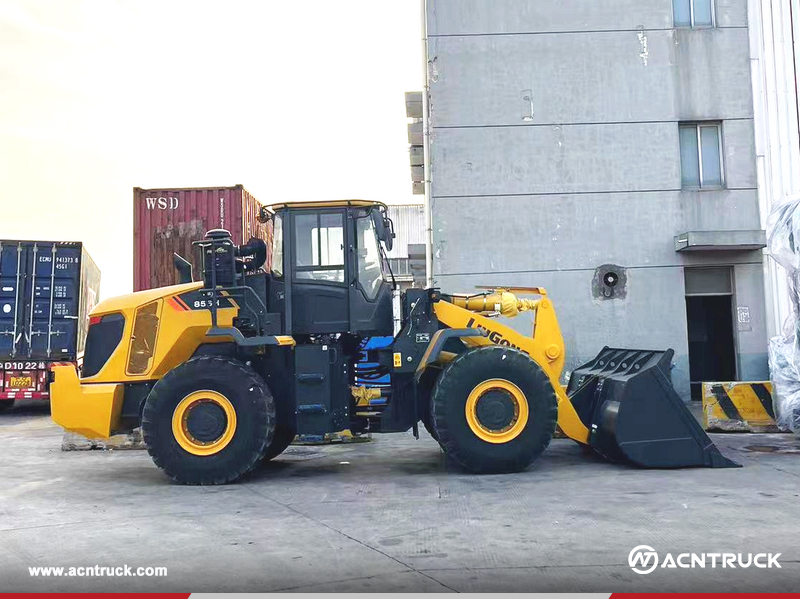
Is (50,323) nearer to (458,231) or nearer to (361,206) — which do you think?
(458,231)

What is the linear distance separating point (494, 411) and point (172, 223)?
1007cm

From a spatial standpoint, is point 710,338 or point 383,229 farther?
point 710,338

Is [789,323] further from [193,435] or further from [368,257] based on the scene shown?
[193,435]

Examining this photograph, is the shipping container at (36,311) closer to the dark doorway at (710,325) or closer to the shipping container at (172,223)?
the shipping container at (172,223)

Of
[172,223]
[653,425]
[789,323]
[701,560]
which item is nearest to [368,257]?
[653,425]

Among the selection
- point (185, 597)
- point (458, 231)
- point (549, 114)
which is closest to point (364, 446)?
point (458, 231)

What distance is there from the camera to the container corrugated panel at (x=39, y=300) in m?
15.5

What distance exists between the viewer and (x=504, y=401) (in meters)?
7.89

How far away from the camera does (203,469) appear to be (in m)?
7.74

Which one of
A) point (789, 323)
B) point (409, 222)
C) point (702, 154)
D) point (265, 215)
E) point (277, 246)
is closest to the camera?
point (277, 246)

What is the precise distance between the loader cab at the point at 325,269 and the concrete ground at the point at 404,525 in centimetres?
175

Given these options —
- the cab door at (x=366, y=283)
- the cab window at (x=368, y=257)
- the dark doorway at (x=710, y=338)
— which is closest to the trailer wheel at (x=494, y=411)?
the cab door at (x=366, y=283)

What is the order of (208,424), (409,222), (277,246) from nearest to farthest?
1. (208,424)
2. (277,246)
3. (409,222)

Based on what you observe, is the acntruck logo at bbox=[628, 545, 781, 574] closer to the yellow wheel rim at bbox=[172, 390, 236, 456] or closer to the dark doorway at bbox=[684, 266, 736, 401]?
the yellow wheel rim at bbox=[172, 390, 236, 456]
